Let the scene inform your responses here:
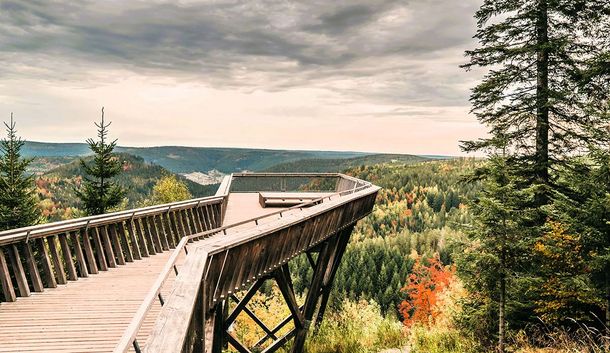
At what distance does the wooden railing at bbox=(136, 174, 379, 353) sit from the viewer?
3528mm

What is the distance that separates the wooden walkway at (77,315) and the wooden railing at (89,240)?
34cm

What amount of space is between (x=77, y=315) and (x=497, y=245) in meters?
13.3

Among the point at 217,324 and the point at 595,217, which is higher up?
the point at 595,217

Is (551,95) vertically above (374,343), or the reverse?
(551,95)

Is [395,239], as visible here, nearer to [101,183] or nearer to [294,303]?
[101,183]

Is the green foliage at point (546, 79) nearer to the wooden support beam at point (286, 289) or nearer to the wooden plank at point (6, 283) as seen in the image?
the wooden support beam at point (286, 289)

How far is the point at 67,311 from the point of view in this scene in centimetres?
724

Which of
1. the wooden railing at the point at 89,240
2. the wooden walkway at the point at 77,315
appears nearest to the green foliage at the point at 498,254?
the wooden railing at the point at 89,240

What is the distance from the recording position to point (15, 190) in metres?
29.5

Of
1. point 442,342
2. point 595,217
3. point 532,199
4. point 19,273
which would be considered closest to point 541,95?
point 532,199

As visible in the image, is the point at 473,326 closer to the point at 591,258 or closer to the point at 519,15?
the point at 591,258

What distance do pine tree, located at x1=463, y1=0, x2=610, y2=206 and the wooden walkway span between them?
13717 millimetres

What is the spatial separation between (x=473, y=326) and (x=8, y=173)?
28.6 metres

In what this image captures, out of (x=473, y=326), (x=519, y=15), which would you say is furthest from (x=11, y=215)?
(x=519, y=15)
